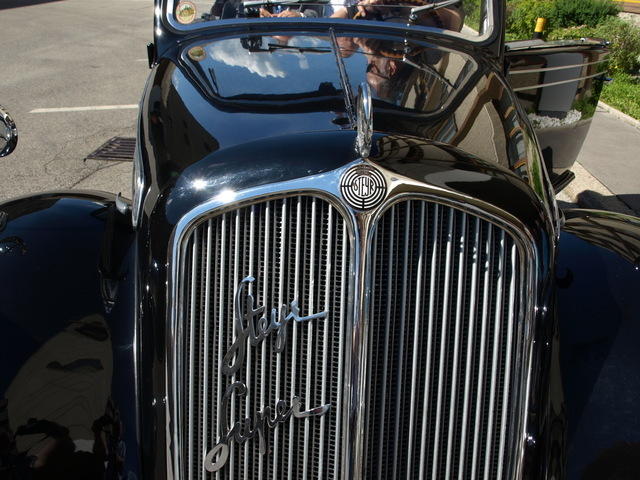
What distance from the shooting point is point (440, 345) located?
2.02 metres

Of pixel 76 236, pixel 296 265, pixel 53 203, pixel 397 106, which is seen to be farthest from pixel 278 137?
pixel 53 203

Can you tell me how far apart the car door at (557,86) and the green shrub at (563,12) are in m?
9.08

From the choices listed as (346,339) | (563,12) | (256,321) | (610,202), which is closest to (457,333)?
(346,339)

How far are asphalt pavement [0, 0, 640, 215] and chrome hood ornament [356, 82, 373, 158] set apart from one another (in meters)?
3.80

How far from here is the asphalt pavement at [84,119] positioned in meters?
5.69

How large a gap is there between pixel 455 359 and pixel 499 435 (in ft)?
0.94

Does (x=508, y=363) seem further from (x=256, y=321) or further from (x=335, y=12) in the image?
(x=335, y=12)

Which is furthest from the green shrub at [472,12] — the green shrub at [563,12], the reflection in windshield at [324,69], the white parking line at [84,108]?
the green shrub at [563,12]

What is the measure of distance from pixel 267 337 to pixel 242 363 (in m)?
0.10

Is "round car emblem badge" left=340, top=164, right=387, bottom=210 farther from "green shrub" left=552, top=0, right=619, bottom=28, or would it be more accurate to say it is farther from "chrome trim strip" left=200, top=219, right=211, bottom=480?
"green shrub" left=552, top=0, right=619, bottom=28

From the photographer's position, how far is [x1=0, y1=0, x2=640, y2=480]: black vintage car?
1936 millimetres

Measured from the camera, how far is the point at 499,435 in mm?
2115

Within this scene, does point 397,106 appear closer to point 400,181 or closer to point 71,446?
point 400,181

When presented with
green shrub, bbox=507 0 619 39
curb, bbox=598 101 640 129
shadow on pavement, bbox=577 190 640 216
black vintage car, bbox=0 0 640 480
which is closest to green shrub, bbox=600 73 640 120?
curb, bbox=598 101 640 129
